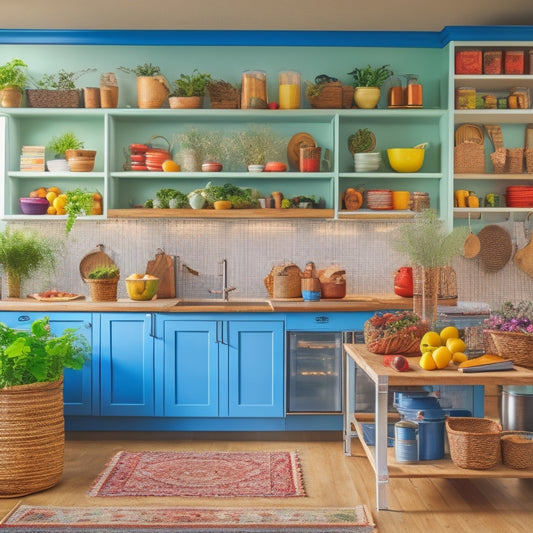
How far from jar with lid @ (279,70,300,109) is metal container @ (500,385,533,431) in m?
2.80

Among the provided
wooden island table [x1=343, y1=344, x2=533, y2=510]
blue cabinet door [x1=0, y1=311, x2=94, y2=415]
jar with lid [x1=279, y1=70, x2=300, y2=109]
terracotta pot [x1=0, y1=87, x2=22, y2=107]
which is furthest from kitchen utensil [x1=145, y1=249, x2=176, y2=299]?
wooden island table [x1=343, y1=344, x2=533, y2=510]

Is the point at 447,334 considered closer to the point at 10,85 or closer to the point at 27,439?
the point at 27,439

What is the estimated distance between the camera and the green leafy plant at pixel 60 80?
19.8 feet

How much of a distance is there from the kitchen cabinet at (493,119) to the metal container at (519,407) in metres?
2.00

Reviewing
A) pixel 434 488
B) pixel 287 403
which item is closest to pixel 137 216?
pixel 287 403

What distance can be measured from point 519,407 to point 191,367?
2.25m

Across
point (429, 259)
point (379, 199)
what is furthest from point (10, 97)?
point (429, 259)

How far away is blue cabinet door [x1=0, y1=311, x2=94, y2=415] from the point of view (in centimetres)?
539

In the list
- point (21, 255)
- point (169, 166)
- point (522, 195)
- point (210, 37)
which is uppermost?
point (210, 37)

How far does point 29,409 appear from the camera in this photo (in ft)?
13.3

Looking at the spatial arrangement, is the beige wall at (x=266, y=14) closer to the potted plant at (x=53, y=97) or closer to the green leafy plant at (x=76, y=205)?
the potted plant at (x=53, y=97)

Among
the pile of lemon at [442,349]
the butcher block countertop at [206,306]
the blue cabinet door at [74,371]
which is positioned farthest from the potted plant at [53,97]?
the pile of lemon at [442,349]

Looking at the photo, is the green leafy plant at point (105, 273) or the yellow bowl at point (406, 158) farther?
the yellow bowl at point (406, 158)

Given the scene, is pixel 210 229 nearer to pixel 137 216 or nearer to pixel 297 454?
pixel 137 216
